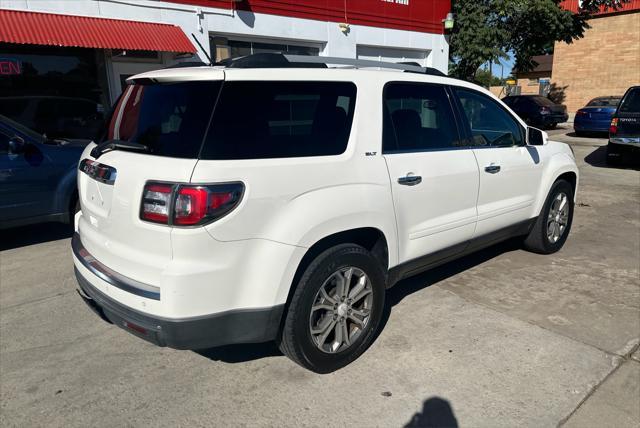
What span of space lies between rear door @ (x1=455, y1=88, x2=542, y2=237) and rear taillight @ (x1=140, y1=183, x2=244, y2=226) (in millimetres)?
2313

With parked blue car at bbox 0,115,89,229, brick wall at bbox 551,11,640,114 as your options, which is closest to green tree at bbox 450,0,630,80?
brick wall at bbox 551,11,640,114

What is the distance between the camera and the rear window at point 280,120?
243 cm

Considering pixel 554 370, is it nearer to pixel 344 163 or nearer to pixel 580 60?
pixel 344 163

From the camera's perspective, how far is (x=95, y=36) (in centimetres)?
776

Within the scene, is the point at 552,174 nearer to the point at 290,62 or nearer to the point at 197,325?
the point at 290,62

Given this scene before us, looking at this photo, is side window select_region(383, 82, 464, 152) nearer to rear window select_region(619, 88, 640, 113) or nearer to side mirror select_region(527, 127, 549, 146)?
side mirror select_region(527, 127, 549, 146)

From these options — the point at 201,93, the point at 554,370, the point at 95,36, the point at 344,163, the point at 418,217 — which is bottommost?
the point at 554,370

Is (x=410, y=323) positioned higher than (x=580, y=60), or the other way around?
(x=580, y=60)

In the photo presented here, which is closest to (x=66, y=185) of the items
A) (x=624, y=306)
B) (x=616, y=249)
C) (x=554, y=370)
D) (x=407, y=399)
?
(x=407, y=399)

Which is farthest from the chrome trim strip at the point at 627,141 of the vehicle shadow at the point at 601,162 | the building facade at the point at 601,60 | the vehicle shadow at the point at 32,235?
the building facade at the point at 601,60

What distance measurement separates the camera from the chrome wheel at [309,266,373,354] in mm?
2869

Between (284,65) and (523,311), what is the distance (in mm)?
2642

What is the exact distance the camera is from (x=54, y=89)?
874 centimetres

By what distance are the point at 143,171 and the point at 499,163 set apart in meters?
2.92
